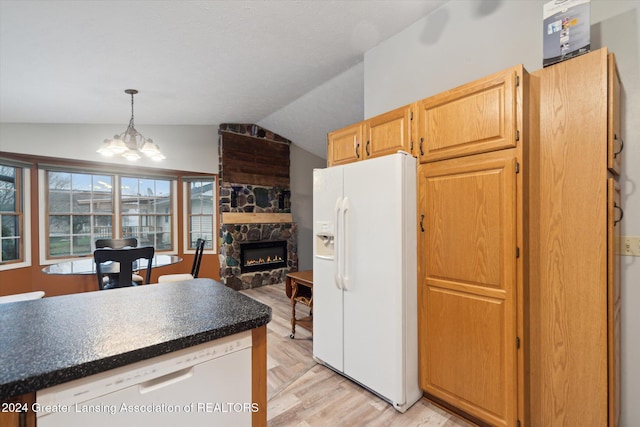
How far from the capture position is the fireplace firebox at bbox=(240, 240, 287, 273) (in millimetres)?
5367

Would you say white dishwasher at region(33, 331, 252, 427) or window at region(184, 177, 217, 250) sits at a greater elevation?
window at region(184, 177, 217, 250)

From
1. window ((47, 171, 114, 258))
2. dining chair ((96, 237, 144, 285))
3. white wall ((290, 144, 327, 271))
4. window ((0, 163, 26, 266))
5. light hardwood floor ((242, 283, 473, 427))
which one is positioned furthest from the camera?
white wall ((290, 144, 327, 271))

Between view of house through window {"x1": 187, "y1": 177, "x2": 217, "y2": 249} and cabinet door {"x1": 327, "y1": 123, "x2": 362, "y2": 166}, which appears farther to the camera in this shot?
view of house through window {"x1": 187, "y1": 177, "x2": 217, "y2": 249}

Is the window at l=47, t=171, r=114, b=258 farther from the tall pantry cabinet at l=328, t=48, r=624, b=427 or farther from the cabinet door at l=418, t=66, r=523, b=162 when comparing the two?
the tall pantry cabinet at l=328, t=48, r=624, b=427

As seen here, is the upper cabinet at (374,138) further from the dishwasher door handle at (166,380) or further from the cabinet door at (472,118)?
the dishwasher door handle at (166,380)

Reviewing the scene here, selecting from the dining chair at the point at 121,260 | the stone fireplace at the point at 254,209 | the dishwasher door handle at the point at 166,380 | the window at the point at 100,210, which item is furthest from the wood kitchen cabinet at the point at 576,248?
the window at the point at 100,210

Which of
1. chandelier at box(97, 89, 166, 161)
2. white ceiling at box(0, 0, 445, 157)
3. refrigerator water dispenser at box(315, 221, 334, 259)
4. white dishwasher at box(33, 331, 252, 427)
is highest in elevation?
white ceiling at box(0, 0, 445, 157)

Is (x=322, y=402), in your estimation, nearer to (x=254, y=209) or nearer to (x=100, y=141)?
(x=254, y=209)

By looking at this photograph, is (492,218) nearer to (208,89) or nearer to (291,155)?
(208,89)

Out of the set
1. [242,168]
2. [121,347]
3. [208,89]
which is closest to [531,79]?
[121,347]

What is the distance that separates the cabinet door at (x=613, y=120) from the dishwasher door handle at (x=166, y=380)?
2.06m

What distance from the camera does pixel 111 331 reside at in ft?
3.25

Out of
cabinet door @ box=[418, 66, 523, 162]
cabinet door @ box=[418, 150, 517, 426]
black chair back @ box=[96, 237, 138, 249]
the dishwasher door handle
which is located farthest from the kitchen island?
black chair back @ box=[96, 237, 138, 249]

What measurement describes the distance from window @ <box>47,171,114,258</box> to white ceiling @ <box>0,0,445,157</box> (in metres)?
0.90
